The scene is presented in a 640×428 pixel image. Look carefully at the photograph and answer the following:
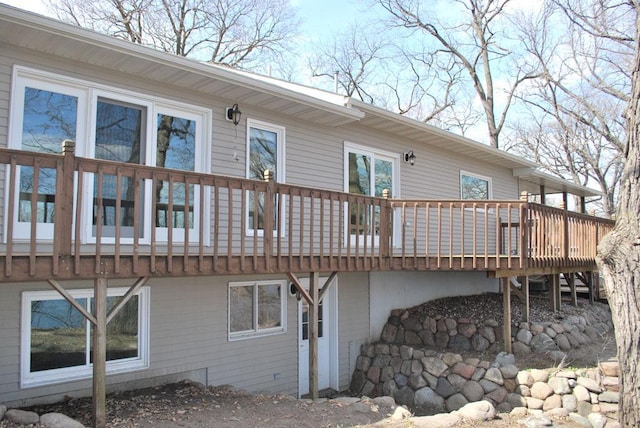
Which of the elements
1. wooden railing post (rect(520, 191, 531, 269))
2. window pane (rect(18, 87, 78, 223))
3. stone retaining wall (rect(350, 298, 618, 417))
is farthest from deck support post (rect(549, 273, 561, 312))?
window pane (rect(18, 87, 78, 223))

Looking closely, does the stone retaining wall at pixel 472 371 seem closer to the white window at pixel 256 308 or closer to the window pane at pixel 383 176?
the white window at pixel 256 308

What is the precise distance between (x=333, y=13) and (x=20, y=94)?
21.3 metres

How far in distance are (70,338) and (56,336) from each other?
0.56ft

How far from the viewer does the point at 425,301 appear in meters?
11.3

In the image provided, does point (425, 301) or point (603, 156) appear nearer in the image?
point (425, 301)

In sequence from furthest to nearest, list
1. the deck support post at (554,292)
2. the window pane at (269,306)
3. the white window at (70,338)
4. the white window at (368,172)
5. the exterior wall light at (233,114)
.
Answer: the deck support post at (554,292) < the white window at (368,172) < the window pane at (269,306) < the exterior wall light at (233,114) < the white window at (70,338)

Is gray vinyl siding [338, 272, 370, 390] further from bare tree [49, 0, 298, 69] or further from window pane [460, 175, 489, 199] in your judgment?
bare tree [49, 0, 298, 69]

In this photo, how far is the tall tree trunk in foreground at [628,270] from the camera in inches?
239

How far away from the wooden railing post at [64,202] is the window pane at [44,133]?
1232mm

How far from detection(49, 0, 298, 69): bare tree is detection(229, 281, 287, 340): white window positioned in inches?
603

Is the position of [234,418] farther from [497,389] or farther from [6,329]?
[497,389]

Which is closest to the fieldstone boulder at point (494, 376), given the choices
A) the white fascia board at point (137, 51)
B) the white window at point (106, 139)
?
the white fascia board at point (137, 51)

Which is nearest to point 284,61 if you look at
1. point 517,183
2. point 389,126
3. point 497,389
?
point 517,183

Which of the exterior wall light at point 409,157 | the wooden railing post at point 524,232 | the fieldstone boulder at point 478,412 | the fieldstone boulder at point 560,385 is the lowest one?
the fieldstone boulder at point 478,412
